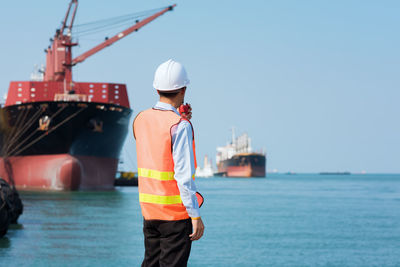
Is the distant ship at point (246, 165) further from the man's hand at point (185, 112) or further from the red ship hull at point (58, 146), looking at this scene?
the man's hand at point (185, 112)

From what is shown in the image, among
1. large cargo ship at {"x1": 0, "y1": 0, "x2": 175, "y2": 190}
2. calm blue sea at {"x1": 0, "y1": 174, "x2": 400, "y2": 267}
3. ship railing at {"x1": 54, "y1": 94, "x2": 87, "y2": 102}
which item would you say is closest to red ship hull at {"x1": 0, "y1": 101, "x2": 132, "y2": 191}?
large cargo ship at {"x1": 0, "y1": 0, "x2": 175, "y2": 190}

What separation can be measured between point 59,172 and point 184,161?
32.6 meters

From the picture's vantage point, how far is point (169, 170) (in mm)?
3422

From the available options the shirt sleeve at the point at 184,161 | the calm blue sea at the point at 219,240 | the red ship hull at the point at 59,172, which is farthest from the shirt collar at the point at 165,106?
the red ship hull at the point at 59,172

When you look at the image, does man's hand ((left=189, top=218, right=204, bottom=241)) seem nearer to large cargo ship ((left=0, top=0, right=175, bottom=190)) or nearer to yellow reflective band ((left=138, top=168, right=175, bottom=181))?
yellow reflective band ((left=138, top=168, right=175, bottom=181))

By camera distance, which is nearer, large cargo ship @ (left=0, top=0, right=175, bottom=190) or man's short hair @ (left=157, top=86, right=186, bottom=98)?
man's short hair @ (left=157, top=86, right=186, bottom=98)

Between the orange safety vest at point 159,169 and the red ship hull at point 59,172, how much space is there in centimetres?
3139

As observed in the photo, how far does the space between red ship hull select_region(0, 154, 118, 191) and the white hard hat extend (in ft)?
103

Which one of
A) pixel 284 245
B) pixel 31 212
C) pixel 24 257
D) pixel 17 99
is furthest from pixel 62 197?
pixel 24 257

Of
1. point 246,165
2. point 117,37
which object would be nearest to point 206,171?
point 246,165

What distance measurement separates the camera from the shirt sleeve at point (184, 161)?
10.9ft

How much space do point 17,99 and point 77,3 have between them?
10223 millimetres

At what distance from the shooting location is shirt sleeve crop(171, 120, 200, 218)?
131 inches

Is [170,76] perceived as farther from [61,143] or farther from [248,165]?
[248,165]
